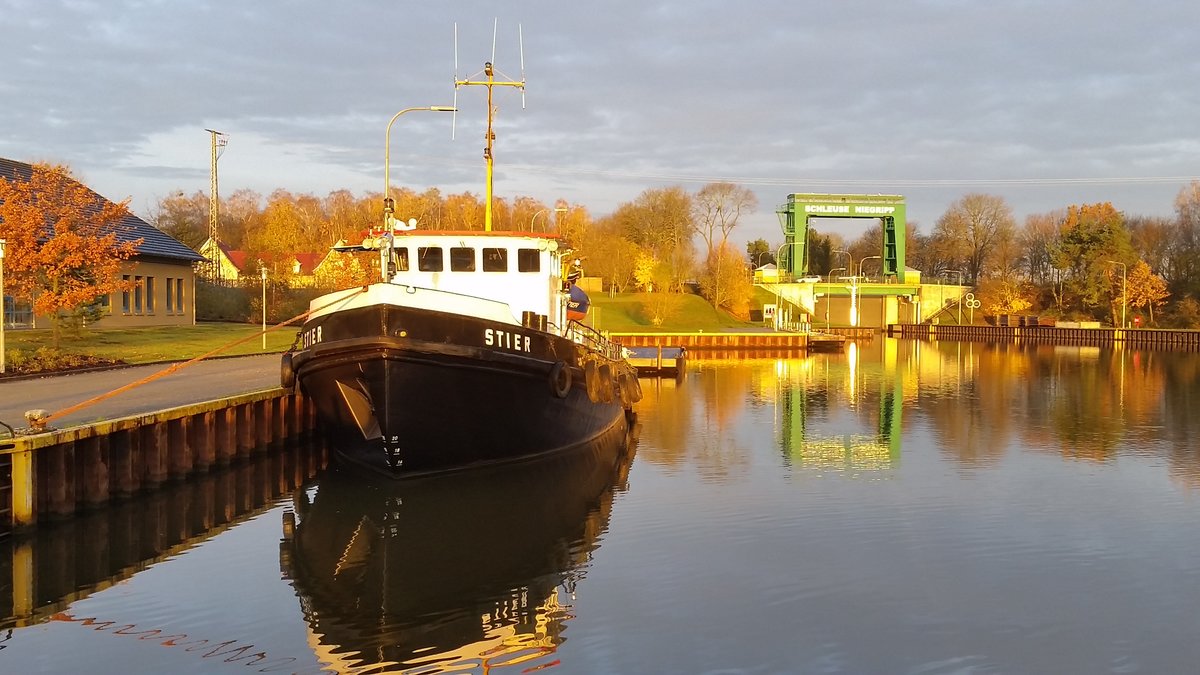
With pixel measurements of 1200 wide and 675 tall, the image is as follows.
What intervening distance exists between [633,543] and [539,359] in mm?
4766

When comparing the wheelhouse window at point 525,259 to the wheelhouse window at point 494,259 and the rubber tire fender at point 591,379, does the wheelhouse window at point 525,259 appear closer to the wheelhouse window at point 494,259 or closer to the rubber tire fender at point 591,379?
the wheelhouse window at point 494,259

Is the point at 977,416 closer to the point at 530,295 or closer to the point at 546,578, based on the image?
the point at 530,295

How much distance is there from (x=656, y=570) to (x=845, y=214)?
9551 cm

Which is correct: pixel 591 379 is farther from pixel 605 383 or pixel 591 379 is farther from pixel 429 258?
pixel 429 258

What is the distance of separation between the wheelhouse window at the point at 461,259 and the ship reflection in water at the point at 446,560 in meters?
4.16

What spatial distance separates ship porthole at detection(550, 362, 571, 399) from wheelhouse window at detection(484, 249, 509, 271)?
2.58 meters

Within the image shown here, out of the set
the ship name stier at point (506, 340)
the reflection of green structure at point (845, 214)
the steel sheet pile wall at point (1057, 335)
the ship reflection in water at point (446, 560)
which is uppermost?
the reflection of green structure at point (845, 214)

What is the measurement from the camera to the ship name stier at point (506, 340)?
1797cm

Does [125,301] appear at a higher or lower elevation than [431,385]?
higher

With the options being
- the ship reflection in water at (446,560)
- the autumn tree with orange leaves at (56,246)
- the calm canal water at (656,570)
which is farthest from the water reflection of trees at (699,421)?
the autumn tree with orange leaves at (56,246)

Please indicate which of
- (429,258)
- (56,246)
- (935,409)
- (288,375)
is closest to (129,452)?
(288,375)

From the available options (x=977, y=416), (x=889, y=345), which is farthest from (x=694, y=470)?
(x=889, y=345)

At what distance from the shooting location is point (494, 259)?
20.8m

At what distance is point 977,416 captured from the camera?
3253 centimetres
